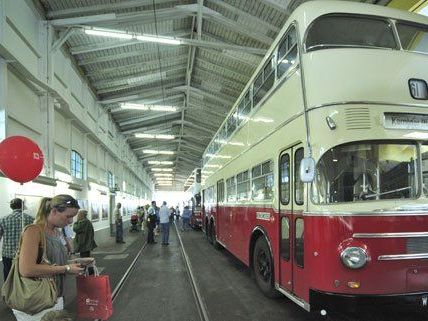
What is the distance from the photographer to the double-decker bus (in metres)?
4.55

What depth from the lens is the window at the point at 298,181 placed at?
5.51m

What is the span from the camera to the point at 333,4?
568cm

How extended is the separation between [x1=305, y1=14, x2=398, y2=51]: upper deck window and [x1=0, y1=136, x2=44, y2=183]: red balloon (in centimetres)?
403

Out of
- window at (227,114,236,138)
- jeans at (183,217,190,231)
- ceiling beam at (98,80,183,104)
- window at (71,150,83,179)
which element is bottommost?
jeans at (183,217,190,231)

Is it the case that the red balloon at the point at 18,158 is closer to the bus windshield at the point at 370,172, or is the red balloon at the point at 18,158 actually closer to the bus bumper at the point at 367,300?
the bus windshield at the point at 370,172

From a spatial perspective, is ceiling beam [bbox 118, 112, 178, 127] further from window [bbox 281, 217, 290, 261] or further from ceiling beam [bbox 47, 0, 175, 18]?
window [bbox 281, 217, 290, 261]

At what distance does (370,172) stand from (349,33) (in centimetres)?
198

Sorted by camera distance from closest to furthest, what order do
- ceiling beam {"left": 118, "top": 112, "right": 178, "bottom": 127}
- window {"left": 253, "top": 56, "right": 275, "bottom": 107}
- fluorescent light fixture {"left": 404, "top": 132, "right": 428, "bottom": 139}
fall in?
fluorescent light fixture {"left": 404, "top": 132, "right": 428, "bottom": 139}
window {"left": 253, "top": 56, "right": 275, "bottom": 107}
ceiling beam {"left": 118, "top": 112, "right": 178, "bottom": 127}

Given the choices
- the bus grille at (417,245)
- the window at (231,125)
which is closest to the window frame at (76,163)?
the window at (231,125)

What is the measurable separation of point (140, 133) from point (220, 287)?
20973 mm

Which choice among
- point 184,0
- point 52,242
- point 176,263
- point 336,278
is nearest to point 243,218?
point 176,263

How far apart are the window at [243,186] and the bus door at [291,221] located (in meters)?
2.51

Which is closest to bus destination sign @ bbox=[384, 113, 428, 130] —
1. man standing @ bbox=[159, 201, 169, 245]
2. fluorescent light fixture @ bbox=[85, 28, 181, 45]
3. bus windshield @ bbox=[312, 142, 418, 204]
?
bus windshield @ bbox=[312, 142, 418, 204]

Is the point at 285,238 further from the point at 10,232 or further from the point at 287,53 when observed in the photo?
the point at 10,232
